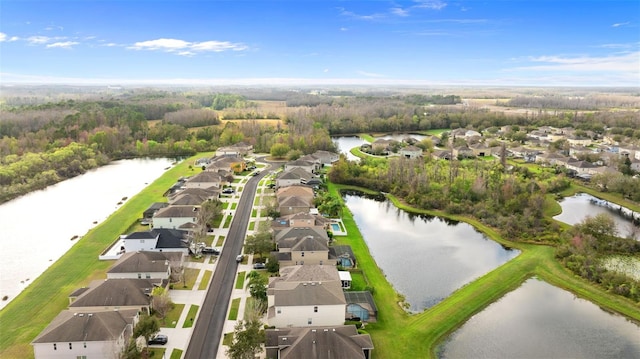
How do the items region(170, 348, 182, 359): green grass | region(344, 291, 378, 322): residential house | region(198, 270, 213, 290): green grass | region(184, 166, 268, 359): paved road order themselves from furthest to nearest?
region(198, 270, 213, 290): green grass → region(344, 291, 378, 322): residential house → region(184, 166, 268, 359): paved road → region(170, 348, 182, 359): green grass

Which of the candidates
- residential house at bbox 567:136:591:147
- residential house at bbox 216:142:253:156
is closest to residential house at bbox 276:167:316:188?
residential house at bbox 216:142:253:156

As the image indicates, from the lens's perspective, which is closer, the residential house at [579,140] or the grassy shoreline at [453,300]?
the grassy shoreline at [453,300]

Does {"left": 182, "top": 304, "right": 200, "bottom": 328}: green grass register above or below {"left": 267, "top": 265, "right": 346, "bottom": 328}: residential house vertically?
below

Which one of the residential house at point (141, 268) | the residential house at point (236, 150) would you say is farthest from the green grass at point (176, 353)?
the residential house at point (236, 150)

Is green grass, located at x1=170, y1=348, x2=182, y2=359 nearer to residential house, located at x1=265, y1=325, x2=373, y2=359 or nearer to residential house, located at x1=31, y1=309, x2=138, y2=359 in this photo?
residential house, located at x1=31, y1=309, x2=138, y2=359

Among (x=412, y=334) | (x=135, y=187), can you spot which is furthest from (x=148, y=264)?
(x=135, y=187)

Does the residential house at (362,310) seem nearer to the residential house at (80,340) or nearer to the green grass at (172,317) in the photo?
the green grass at (172,317)
